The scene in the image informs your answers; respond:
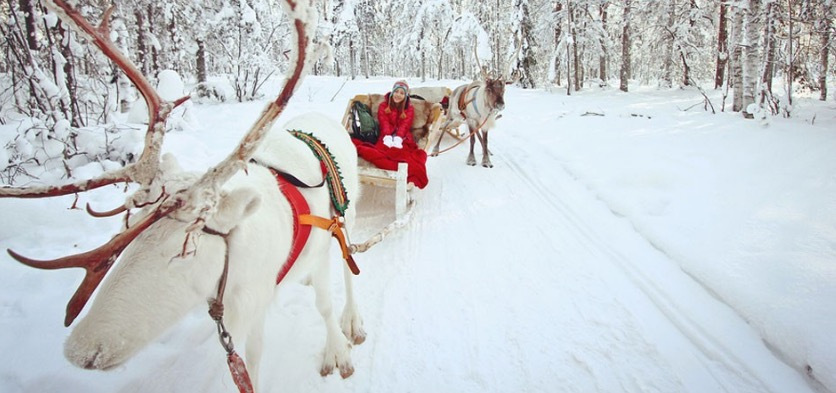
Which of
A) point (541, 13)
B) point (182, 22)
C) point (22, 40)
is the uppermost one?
point (541, 13)

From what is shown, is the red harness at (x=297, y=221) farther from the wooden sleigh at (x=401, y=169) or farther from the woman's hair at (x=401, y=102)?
the woman's hair at (x=401, y=102)

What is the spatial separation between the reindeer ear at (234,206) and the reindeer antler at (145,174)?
0.04 meters

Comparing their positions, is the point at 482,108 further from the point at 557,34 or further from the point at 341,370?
the point at 557,34

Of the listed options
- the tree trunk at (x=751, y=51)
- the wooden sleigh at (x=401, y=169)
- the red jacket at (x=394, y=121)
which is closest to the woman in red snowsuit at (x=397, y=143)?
the red jacket at (x=394, y=121)

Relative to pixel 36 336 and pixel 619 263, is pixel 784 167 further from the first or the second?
pixel 36 336

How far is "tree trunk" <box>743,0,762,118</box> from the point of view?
745 cm

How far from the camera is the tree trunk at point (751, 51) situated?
24.5ft

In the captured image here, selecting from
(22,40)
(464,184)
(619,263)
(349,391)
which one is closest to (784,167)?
(619,263)

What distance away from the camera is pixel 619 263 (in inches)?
130

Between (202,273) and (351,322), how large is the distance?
66.2 inches

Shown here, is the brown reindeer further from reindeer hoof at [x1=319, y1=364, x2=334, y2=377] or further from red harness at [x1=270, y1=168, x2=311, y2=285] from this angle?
red harness at [x1=270, y1=168, x2=311, y2=285]

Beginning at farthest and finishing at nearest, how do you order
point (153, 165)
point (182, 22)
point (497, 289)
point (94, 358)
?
point (182, 22) < point (497, 289) < point (153, 165) < point (94, 358)

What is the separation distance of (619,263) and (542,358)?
1.37m

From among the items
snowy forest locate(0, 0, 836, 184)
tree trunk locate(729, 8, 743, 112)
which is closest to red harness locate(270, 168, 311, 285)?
snowy forest locate(0, 0, 836, 184)
